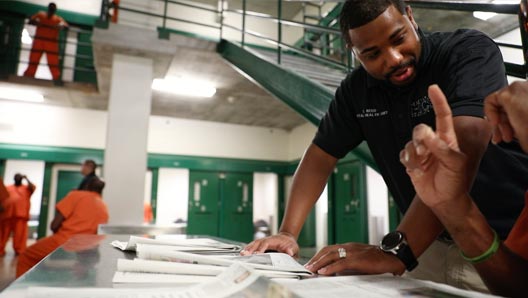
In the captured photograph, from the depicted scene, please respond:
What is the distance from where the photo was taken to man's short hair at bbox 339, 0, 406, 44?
116cm

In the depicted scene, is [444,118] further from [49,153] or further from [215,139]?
[215,139]

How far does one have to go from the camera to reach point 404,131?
1.28 metres

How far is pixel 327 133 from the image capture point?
60.1 inches

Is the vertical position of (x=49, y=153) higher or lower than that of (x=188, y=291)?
higher

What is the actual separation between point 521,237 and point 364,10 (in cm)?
79

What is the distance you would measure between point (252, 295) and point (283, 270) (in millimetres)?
267

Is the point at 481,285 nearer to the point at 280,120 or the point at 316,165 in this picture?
the point at 316,165

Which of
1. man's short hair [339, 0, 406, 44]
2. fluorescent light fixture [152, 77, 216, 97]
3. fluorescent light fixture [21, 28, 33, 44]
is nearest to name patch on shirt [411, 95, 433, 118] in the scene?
man's short hair [339, 0, 406, 44]

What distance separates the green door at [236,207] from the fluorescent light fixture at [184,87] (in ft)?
9.03

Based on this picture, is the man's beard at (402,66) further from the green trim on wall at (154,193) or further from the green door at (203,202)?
the green door at (203,202)

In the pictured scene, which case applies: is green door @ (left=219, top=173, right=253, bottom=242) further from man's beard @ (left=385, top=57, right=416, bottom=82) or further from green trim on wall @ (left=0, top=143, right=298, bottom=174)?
man's beard @ (left=385, top=57, right=416, bottom=82)

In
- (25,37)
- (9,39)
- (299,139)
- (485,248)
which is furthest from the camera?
(299,139)

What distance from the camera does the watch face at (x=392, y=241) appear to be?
910 mm

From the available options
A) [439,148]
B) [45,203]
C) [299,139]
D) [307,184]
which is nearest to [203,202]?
[299,139]
